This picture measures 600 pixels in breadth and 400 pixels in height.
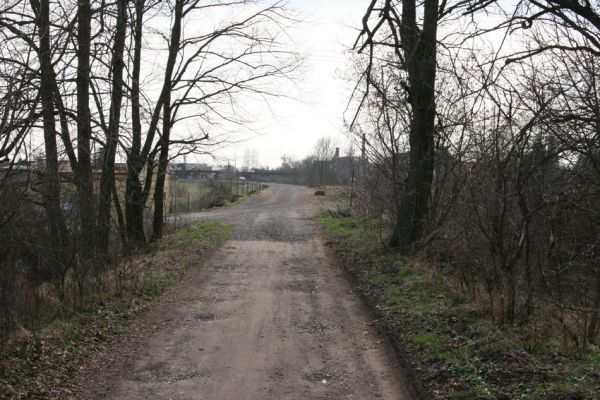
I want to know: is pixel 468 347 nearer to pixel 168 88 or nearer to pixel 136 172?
pixel 136 172

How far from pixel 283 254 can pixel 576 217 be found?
8521mm

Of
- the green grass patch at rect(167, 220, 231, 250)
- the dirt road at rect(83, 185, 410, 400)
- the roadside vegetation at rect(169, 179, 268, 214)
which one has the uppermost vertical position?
the roadside vegetation at rect(169, 179, 268, 214)

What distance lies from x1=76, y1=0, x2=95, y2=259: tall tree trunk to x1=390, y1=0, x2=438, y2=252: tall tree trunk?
6585 millimetres

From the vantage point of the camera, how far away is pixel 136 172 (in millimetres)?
14203

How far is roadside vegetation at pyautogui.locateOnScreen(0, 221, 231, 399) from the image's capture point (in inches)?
220

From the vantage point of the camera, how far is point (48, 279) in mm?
9625

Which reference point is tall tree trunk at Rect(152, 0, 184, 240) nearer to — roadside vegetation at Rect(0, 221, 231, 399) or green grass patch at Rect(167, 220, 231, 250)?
green grass patch at Rect(167, 220, 231, 250)

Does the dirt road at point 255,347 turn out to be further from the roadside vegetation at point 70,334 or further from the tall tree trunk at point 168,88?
the tall tree trunk at point 168,88

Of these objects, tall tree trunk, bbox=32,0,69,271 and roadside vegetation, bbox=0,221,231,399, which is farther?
tall tree trunk, bbox=32,0,69,271

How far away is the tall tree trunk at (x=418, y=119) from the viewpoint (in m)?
12.4

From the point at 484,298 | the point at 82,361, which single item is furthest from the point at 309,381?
the point at 484,298

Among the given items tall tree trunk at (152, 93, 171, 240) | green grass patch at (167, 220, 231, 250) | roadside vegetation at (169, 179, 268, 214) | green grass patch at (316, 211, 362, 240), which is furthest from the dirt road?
roadside vegetation at (169, 179, 268, 214)

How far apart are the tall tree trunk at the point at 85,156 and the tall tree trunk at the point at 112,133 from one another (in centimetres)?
54

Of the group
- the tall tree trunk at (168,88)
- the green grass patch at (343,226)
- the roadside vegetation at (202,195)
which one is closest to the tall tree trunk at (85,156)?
the tall tree trunk at (168,88)
